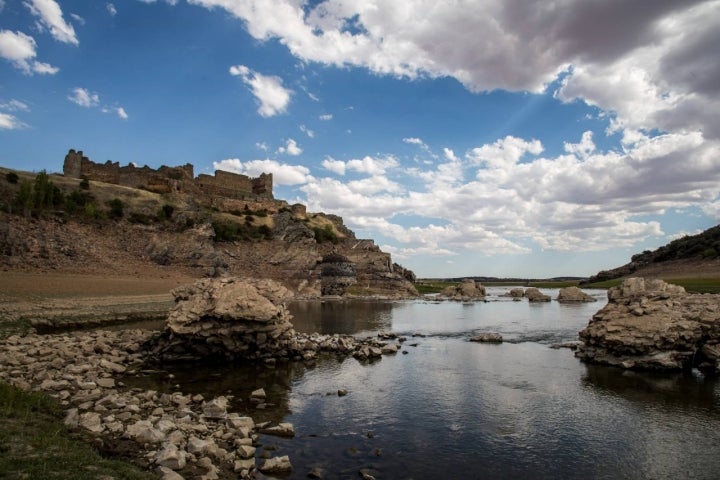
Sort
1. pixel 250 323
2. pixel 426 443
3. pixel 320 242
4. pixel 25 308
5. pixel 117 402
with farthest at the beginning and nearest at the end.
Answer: pixel 320 242, pixel 25 308, pixel 250 323, pixel 117 402, pixel 426 443

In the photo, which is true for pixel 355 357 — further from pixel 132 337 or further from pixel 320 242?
pixel 320 242

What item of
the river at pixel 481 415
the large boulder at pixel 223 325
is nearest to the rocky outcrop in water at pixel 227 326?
the large boulder at pixel 223 325

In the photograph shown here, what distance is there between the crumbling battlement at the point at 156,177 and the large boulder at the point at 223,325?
2774 inches

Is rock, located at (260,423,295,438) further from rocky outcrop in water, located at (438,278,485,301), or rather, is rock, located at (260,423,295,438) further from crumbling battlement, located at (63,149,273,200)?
crumbling battlement, located at (63,149,273,200)

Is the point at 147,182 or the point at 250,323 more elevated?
the point at 147,182

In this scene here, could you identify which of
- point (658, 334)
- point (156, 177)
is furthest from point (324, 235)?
point (658, 334)

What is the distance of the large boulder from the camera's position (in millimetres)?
22969

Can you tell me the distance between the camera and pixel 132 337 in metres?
27.3

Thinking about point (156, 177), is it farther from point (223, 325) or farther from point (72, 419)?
point (72, 419)

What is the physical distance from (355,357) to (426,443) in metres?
13.9

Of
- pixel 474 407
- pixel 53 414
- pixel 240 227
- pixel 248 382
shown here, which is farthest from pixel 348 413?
pixel 240 227

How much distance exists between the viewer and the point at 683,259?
93812 mm

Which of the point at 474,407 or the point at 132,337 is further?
the point at 132,337

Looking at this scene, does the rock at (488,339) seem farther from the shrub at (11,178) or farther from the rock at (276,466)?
the shrub at (11,178)
